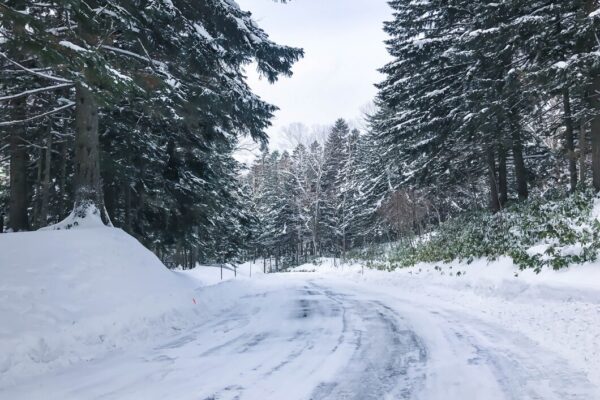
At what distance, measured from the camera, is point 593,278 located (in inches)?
305

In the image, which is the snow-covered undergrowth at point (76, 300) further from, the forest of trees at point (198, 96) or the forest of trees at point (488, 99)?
the forest of trees at point (488, 99)

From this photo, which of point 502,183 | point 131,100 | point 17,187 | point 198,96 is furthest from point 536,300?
point 17,187

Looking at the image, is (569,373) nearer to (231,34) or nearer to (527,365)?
(527,365)

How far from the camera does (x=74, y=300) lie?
6.62 metres

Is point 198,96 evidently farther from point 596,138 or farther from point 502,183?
point 502,183

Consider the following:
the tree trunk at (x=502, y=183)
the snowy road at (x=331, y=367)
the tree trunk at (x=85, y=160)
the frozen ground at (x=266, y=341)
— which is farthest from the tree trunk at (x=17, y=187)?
the tree trunk at (x=502, y=183)

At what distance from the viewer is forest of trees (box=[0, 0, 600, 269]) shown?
8.35 metres

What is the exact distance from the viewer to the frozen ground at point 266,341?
4355mm

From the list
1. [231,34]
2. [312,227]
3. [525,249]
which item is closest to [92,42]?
[231,34]

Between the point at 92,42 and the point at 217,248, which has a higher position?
the point at 92,42

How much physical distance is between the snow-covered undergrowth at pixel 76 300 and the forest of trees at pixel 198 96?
1.81 metres

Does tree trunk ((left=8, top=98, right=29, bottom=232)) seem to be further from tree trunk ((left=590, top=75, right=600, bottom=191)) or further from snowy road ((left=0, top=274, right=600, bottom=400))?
tree trunk ((left=590, top=75, right=600, bottom=191))

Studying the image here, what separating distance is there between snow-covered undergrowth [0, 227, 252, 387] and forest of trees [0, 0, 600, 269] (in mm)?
1811

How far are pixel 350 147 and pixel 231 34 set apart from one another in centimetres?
4016
